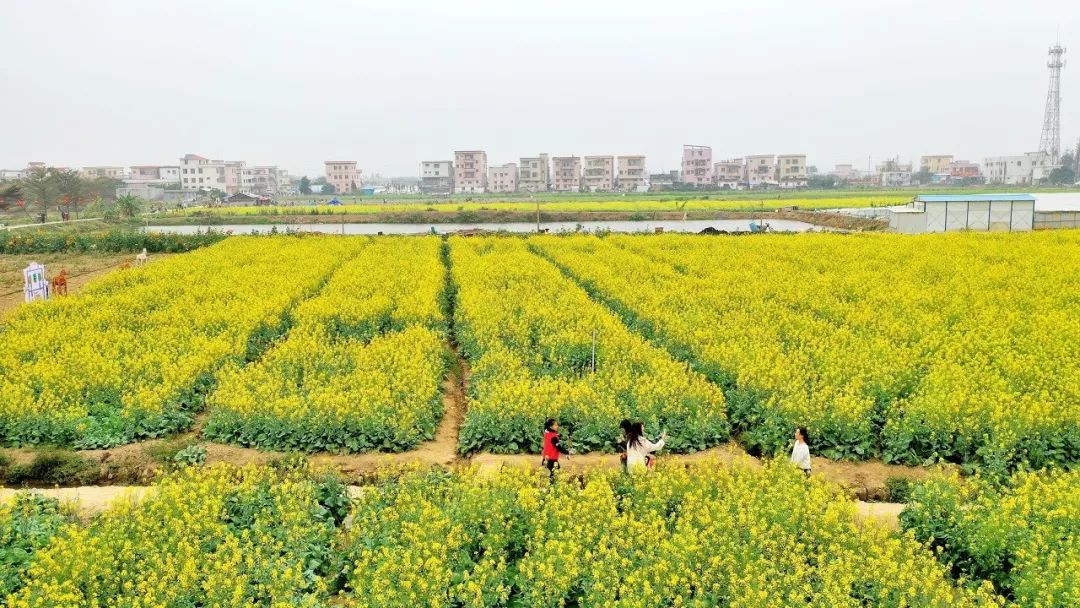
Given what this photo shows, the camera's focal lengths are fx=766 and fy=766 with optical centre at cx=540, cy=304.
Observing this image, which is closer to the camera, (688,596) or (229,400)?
(688,596)

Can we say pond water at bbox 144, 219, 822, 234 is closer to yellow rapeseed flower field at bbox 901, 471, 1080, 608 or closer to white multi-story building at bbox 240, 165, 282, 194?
yellow rapeseed flower field at bbox 901, 471, 1080, 608

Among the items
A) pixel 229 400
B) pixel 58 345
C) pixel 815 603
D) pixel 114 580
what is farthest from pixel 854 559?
pixel 58 345

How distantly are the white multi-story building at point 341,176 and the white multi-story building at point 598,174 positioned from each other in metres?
53.0

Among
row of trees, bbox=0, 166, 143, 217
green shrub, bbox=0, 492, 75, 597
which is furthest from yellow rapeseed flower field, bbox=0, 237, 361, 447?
row of trees, bbox=0, 166, 143, 217

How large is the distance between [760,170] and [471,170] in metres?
64.2

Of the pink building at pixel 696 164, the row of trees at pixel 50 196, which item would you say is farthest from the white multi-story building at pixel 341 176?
the row of trees at pixel 50 196

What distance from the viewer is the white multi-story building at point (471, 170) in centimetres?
16075

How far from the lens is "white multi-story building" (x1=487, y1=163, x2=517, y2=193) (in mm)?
157500

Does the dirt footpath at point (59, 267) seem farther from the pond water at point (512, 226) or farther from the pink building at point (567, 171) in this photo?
the pink building at point (567, 171)

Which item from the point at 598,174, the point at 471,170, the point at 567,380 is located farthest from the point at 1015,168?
the point at 567,380

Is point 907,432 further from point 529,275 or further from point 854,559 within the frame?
point 529,275

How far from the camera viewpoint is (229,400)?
1307cm

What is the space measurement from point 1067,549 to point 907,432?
4411mm

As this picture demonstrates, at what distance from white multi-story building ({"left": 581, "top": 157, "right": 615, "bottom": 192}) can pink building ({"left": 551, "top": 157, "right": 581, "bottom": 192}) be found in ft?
5.68
